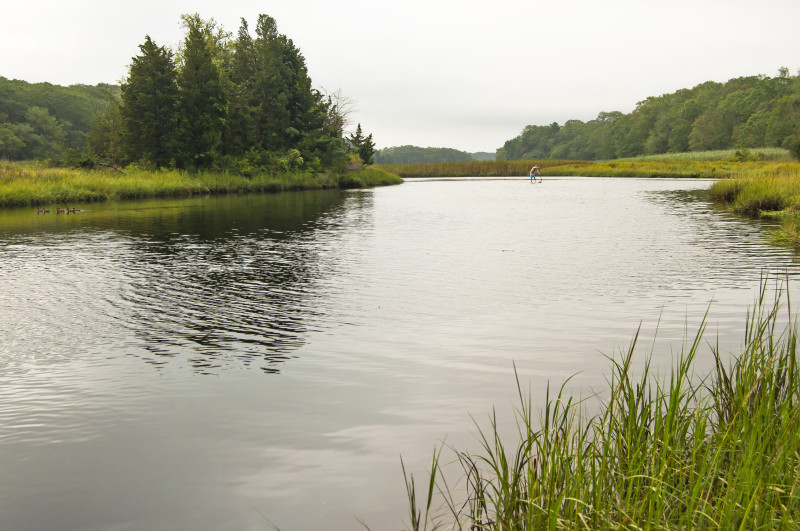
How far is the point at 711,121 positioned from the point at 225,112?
106 metres

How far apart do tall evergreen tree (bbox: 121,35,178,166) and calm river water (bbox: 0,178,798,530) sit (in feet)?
114

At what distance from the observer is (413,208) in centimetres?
3272

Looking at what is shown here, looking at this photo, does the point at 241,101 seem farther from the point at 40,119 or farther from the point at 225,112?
the point at 40,119

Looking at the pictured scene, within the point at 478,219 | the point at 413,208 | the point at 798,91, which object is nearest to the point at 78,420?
the point at 478,219

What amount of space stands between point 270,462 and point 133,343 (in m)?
4.24

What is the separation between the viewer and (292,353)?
24.8ft

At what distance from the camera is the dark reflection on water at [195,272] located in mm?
8117

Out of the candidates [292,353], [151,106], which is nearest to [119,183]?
[151,106]

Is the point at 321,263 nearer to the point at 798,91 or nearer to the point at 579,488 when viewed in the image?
the point at 579,488

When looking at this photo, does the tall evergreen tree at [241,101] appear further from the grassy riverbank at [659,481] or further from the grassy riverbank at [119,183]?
the grassy riverbank at [659,481]

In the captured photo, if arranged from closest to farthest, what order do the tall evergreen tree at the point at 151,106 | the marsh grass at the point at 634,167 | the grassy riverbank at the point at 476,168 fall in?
1. the tall evergreen tree at the point at 151,106
2. the marsh grass at the point at 634,167
3. the grassy riverbank at the point at 476,168

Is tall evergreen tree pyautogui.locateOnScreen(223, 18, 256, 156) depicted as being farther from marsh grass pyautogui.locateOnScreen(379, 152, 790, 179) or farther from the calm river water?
the calm river water

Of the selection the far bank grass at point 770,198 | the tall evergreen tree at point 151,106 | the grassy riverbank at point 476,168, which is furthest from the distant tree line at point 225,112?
the far bank grass at point 770,198

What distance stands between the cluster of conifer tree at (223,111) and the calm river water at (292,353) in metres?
35.2
